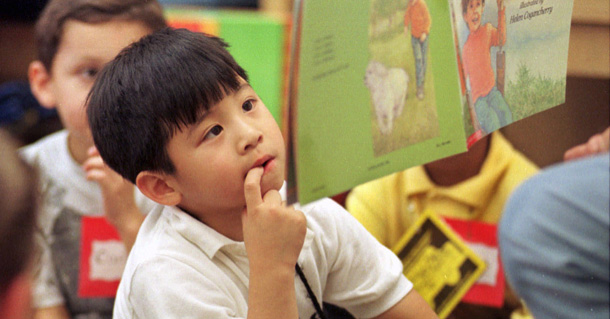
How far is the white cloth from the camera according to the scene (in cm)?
104

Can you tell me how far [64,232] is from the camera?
1054mm

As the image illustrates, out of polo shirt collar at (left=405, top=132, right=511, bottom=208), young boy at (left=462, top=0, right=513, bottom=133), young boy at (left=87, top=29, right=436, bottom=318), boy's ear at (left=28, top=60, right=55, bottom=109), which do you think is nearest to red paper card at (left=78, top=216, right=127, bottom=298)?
boy's ear at (left=28, top=60, right=55, bottom=109)

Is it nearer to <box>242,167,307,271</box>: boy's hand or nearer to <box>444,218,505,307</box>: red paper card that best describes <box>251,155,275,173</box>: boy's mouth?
<box>242,167,307,271</box>: boy's hand

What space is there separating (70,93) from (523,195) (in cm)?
61

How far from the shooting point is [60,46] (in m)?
0.92

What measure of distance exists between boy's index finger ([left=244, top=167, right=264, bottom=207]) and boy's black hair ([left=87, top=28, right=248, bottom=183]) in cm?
7

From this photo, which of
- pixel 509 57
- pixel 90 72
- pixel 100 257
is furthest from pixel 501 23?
pixel 100 257

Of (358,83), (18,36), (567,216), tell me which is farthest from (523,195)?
(18,36)

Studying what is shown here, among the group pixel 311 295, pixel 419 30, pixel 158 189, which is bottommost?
pixel 311 295

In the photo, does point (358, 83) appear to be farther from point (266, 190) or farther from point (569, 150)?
point (569, 150)

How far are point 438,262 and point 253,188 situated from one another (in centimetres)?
32

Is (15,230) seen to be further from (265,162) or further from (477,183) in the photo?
(477,183)

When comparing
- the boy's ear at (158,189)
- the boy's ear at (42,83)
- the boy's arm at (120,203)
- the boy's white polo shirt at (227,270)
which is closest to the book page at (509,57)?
the boy's white polo shirt at (227,270)

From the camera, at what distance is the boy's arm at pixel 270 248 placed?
59 centimetres
